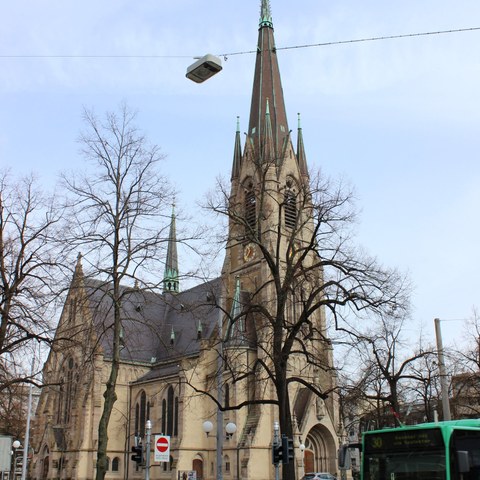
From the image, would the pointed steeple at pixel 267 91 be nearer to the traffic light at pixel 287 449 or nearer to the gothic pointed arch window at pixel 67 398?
the gothic pointed arch window at pixel 67 398

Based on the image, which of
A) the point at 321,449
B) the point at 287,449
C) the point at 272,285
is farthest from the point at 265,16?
the point at 287,449

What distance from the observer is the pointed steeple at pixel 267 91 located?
175ft

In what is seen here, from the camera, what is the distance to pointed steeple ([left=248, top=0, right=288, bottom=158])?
53219 millimetres

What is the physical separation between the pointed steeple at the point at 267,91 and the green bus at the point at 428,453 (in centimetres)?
4119

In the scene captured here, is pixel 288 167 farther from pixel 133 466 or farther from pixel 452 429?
pixel 452 429

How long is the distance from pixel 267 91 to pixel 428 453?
1820 inches

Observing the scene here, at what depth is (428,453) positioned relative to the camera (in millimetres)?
11797

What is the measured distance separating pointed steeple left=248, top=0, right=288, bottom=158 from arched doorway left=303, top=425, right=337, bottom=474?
2350 centimetres

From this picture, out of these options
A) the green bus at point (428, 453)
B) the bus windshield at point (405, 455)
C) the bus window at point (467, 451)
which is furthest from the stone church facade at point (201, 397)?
the bus window at point (467, 451)

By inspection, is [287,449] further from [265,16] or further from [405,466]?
[265,16]

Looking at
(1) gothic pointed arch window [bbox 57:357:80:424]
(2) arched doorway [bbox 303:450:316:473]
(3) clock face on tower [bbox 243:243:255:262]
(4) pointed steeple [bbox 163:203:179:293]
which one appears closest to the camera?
(4) pointed steeple [bbox 163:203:179:293]

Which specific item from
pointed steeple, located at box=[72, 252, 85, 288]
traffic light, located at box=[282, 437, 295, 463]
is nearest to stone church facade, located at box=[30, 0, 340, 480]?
pointed steeple, located at box=[72, 252, 85, 288]

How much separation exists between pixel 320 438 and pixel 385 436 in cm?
3414

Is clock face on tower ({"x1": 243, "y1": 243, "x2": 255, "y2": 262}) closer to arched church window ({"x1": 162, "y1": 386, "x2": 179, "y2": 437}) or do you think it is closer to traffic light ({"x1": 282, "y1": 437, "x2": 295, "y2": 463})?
arched church window ({"x1": 162, "y1": 386, "x2": 179, "y2": 437})
